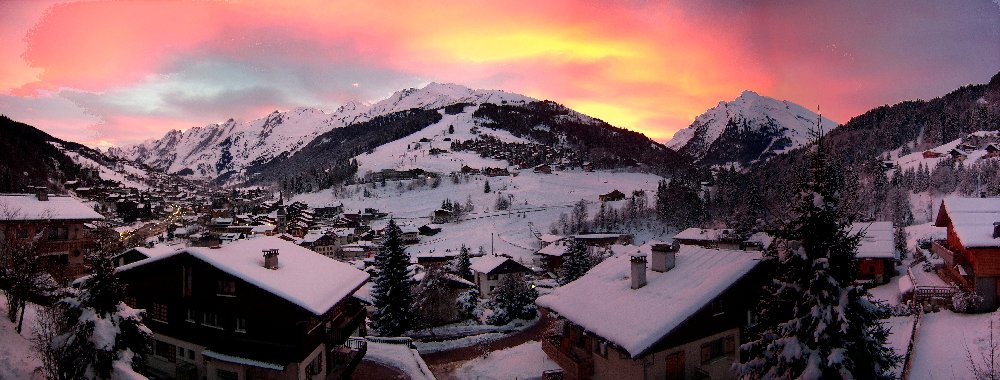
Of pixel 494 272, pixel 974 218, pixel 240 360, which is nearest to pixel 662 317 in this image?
pixel 240 360

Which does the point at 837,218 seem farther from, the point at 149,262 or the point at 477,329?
the point at 477,329

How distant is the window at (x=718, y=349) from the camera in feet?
72.0

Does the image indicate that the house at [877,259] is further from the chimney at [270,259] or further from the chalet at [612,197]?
the chalet at [612,197]

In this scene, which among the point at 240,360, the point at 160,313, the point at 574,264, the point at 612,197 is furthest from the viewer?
the point at 612,197

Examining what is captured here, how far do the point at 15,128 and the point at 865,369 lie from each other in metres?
257

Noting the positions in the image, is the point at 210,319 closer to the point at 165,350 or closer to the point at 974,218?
the point at 165,350

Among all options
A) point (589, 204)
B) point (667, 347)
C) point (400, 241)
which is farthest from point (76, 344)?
point (589, 204)

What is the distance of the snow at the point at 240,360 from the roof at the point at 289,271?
2.98 metres

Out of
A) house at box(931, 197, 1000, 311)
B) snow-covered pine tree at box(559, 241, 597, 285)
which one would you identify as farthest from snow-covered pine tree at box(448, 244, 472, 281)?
house at box(931, 197, 1000, 311)

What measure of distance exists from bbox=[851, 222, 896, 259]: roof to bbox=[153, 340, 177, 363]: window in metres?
49.2

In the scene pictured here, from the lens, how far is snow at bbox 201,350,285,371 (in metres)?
21.2

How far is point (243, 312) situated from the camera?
22.2 metres

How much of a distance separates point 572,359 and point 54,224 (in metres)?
41.2

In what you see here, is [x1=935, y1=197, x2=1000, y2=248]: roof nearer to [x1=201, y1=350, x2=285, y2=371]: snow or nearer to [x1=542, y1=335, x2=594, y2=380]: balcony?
[x1=542, y1=335, x2=594, y2=380]: balcony
